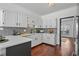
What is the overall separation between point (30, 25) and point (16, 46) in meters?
0.35

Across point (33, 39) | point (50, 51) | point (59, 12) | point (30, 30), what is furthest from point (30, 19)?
point (50, 51)

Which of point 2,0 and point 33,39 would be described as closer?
point 2,0

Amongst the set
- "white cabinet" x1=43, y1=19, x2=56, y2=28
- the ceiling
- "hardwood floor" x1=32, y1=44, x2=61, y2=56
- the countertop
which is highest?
the ceiling

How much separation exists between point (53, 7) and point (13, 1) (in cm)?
55

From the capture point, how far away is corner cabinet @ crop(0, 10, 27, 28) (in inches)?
48.4

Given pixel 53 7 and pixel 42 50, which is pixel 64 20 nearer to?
pixel 53 7

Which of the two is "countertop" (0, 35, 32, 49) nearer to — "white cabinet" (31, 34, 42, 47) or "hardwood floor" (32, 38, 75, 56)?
"white cabinet" (31, 34, 42, 47)

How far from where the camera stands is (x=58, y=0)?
1.27 meters

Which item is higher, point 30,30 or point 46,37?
point 30,30

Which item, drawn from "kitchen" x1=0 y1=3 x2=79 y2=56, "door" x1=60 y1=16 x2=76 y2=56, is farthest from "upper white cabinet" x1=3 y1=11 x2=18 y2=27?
"door" x1=60 y1=16 x2=76 y2=56

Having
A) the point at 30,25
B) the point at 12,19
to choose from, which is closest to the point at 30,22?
the point at 30,25

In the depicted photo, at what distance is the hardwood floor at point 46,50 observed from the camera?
1305 millimetres

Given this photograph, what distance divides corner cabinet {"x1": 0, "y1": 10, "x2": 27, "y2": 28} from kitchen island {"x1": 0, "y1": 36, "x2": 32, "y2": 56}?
0.59 feet

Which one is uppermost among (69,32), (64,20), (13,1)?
(13,1)
